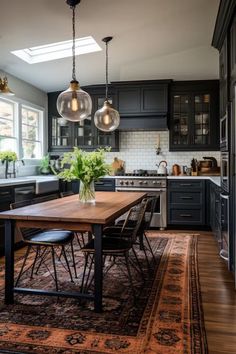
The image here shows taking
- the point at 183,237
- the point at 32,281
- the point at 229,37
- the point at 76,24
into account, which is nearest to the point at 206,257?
the point at 183,237

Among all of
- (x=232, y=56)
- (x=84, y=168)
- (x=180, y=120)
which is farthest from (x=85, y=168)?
(x=180, y=120)

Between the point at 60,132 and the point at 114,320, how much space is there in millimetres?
4891

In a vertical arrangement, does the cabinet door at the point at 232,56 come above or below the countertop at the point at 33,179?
above

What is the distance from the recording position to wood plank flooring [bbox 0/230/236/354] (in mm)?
2196

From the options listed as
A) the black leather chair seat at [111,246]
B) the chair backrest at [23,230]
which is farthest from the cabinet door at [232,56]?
the chair backrest at [23,230]

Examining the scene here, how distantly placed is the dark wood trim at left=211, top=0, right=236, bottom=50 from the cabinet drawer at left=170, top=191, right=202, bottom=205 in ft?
8.19

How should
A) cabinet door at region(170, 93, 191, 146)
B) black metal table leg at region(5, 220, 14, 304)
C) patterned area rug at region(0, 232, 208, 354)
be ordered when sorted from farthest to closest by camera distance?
cabinet door at region(170, 93, 191, 146) → black metal table leg at region(5, 220, 14, 304) → patterned area rug at region(0, 232, 208, 354)

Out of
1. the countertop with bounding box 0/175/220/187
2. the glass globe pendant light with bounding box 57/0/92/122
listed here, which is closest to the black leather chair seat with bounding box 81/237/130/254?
the glass globe pendant light with bounding box 57/0/92/122

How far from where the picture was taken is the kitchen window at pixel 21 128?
5.40 m

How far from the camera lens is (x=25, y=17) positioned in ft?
11.8

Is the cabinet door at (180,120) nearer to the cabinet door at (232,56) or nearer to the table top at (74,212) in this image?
the cabinet door at (232,56)

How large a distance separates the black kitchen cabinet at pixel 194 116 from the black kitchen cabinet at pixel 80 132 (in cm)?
113

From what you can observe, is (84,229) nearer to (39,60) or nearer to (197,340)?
(197,340)

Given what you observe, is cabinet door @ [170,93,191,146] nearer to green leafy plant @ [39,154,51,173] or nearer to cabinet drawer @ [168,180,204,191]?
cabinet drawer @ [168,180,204,191]
